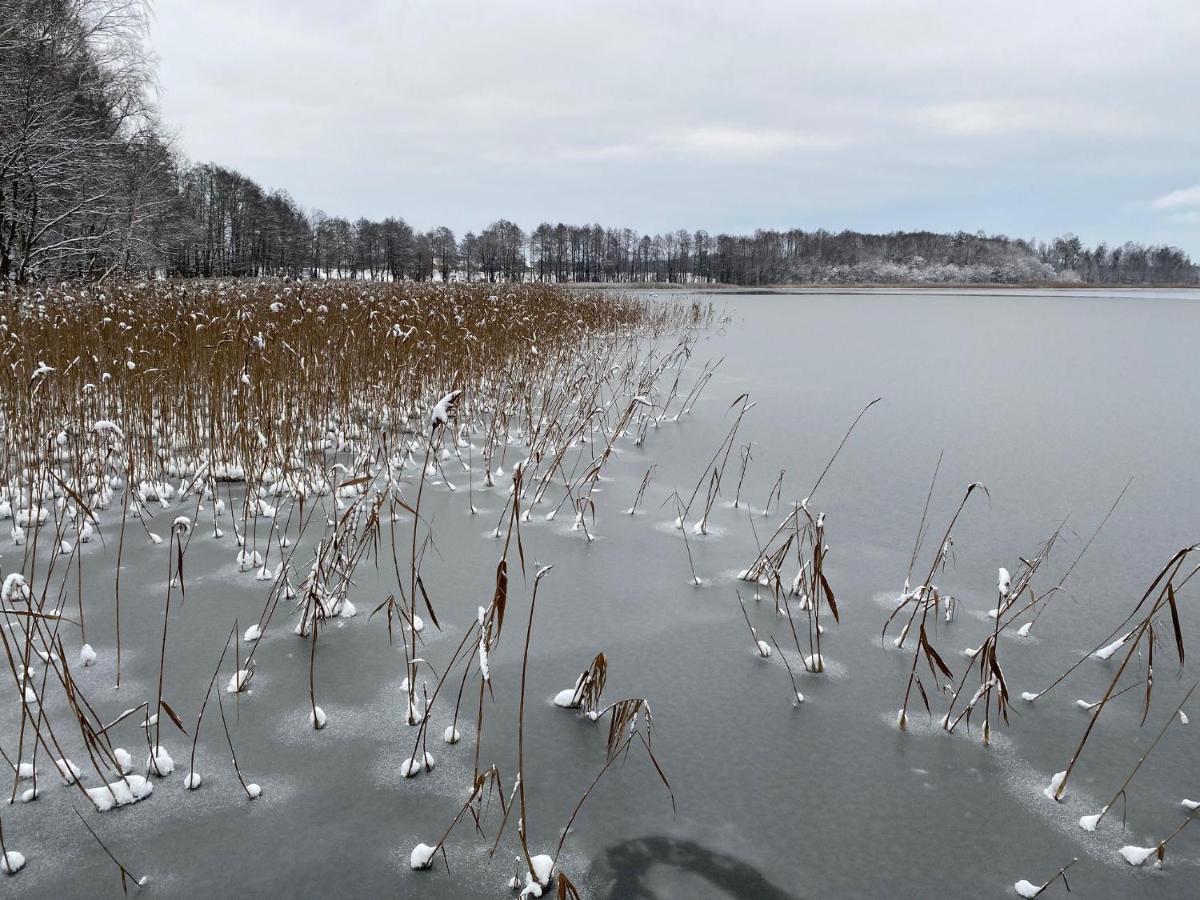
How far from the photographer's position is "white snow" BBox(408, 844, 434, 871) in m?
1.40

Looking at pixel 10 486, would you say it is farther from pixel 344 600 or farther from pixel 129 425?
pixel 344 600

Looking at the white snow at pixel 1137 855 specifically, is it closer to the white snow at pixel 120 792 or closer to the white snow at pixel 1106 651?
the white snow at pixel 1106 651

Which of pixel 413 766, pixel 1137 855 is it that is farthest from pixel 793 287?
pixel 413 766

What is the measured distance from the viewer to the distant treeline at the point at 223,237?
12789 millimetres

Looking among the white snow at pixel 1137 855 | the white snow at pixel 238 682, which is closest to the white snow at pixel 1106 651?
the white snow at pixel 1137 855

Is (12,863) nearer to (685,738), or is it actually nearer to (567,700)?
(567,700)

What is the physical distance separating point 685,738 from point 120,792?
53.8 inches

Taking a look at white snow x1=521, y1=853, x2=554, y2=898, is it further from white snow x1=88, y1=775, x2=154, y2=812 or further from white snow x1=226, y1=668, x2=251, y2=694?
white snow x1=226, y1=668, x2=251, y2=694

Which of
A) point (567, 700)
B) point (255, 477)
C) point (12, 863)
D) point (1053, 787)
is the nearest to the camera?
point (12, 863)

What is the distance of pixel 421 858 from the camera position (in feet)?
4.61

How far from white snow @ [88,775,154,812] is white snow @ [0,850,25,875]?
6.3 inches

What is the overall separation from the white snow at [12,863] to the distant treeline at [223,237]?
48.1 feet

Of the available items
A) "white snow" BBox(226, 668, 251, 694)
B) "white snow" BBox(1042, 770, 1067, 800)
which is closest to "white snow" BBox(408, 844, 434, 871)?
"white snow" BBox(226, 668, 251, 694)

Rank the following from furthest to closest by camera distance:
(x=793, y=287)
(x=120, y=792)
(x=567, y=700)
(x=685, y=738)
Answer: (x=793, y=287)
(x=567, y=700)
(x=685, y=738)
(x=120, y=792)
